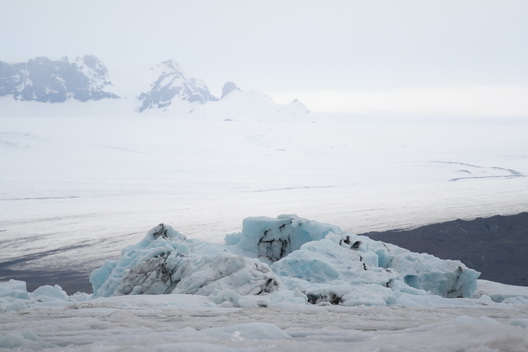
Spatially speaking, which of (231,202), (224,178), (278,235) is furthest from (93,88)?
(278,235)

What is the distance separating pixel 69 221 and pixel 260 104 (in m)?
101

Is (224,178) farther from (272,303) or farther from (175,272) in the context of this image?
(272,303)

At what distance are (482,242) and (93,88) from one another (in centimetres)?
13902

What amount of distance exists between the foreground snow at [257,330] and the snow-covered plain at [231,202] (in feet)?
0.06

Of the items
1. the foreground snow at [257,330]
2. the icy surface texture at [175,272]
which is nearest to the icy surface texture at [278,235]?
the icy surface texture at [175,272]

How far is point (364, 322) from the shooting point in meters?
5.02

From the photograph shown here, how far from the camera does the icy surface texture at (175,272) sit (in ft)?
29.7

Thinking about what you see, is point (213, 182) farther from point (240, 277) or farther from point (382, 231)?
point (240, 277)

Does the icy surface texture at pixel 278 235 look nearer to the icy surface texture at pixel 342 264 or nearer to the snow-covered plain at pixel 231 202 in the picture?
the icy surface texture at pixel 342 264

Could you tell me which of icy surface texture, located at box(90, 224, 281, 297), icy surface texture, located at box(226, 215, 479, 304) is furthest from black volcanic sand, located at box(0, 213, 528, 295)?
icy surface texture, located at box(226, 215, 479, 304)

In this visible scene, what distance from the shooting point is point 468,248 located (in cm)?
2325

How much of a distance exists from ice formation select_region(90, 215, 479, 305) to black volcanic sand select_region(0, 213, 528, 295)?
5.80 meters

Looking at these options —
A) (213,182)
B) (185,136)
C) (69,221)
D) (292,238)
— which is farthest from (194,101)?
(292,238)

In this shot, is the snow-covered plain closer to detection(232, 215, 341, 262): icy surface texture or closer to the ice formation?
the ice formation
